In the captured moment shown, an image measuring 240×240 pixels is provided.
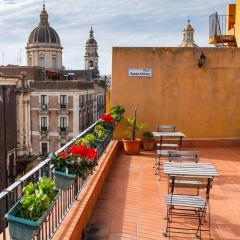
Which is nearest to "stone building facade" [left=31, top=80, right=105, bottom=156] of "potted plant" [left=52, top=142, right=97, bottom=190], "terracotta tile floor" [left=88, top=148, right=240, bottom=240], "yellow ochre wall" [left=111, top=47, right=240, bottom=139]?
"yellow ochre wall" [left=111, top=47, right=240, bottom=139]

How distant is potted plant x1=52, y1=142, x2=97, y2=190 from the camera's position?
13.5 ft

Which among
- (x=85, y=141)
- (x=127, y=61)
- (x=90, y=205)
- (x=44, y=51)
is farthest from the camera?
(x=44, y=51)

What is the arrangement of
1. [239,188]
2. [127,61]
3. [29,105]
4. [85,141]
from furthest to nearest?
1. [29,105]
2. [127,61]
3. [239,188]
4. [85,141]

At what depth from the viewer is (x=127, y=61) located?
1023cm

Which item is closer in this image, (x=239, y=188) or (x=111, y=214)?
(x=111, y=214)

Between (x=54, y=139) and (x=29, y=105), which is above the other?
(x=29, y=105)

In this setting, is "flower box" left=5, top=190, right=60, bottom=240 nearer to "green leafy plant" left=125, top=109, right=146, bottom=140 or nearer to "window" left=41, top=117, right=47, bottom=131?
"green leafy plant" left=125, top=109, right=146, bottom=140

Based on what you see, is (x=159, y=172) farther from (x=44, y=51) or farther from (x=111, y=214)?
(x=44, y=51)

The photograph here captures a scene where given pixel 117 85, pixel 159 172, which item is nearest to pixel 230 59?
pixel 117 85

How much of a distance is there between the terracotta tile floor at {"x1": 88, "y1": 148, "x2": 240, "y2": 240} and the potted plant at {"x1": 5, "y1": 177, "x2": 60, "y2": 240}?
1.69 m

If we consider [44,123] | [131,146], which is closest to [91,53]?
[44,123]

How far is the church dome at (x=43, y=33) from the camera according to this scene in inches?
3204

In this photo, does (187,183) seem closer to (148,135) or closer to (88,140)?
(88,140)

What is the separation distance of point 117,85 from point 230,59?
3476mm
